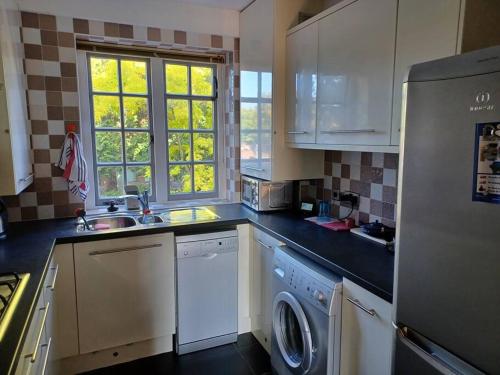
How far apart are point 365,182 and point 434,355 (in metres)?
1.23

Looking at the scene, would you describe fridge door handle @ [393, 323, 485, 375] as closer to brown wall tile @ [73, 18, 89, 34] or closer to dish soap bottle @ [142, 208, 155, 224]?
dish soap bottle @ [142, 208, 155, 224]

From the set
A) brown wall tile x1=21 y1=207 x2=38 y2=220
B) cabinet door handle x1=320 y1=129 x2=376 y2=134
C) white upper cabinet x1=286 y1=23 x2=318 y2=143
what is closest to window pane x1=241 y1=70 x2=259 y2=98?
white upper cabinet x1=286 y1=23 x2=318 y2=143

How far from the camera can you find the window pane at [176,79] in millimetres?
2711

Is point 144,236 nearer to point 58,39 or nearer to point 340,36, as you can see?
point 58,39

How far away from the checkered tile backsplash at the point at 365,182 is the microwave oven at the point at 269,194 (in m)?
0.22

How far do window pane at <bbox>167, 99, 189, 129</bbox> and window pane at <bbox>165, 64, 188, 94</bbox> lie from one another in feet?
0.27

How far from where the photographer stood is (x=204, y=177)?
295cm

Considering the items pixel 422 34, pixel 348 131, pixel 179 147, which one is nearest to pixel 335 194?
pixel 348 131

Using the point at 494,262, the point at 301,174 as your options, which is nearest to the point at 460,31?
the point at 494,262

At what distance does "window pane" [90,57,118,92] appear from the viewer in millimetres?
2504

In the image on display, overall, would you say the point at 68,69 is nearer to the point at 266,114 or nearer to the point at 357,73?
the point at 266,114

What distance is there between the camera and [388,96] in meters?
1.51

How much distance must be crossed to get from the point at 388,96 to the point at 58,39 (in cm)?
205

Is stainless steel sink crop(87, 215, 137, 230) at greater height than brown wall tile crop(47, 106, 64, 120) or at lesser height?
lesser
